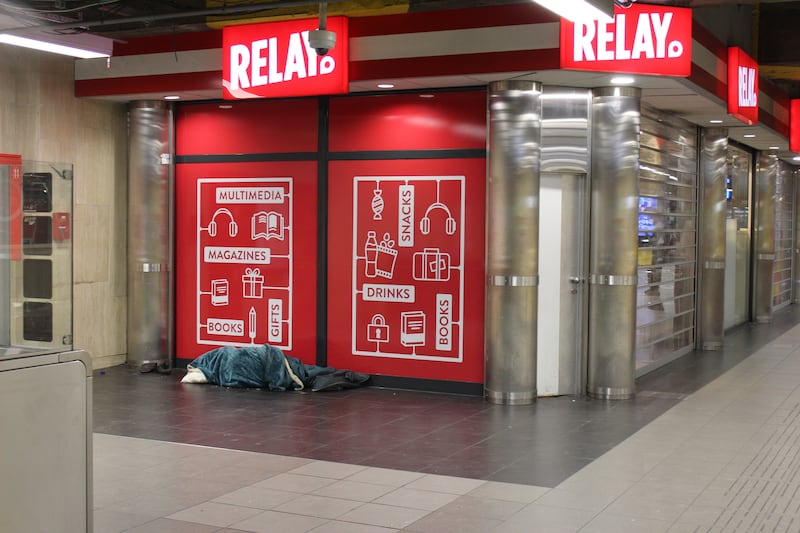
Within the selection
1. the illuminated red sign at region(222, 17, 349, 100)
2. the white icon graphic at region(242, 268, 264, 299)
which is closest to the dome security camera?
the illuminated red sign at region(222, 17, 349, 100)

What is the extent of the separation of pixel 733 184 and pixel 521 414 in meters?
8.12

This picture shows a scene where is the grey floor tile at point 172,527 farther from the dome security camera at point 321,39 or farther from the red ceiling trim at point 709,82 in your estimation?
the red ceiling trim at point 709,82

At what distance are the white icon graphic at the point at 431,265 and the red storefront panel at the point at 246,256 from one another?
3.77ft

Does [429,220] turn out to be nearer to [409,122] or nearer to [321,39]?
[409,122]

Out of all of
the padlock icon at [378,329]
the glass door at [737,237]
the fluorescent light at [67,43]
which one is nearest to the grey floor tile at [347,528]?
the padlock icon at [378,329]

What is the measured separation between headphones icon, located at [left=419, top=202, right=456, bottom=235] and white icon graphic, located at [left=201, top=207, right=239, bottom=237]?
2.15m

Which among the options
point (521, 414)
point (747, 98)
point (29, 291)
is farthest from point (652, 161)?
point (29, 291)

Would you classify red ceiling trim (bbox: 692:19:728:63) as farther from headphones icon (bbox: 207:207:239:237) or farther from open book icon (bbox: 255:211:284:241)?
headphones icon (bbox: 207:207:239:237)

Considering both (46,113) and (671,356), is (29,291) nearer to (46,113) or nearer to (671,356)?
(46,113)

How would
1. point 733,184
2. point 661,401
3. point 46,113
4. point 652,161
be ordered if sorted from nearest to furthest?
point 661,401, point 46,113, point 652,161, point 733,184

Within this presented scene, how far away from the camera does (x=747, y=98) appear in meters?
10.9

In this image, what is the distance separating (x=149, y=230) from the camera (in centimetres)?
1025

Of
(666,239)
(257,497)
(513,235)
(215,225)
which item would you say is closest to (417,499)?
(257,497)

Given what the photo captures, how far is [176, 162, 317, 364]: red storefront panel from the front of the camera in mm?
9719
